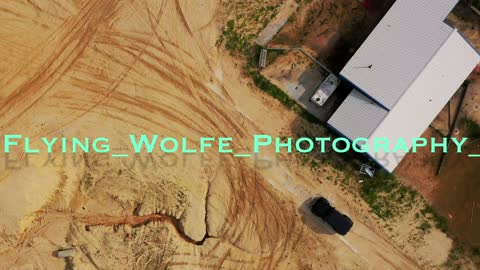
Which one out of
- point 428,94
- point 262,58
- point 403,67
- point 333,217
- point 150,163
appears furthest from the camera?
point 262,58

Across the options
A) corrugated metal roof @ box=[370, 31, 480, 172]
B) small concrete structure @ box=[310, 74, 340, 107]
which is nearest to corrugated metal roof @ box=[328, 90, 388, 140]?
corrugated metal roof @ box=[370, 31, 480, 172]

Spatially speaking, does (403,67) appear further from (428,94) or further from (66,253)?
(66,253)

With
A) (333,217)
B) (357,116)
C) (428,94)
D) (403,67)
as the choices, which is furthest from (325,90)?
(333,217)

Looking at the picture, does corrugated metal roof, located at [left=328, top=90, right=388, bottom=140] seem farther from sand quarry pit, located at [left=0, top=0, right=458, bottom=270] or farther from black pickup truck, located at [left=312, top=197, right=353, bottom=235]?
black pickup truck, located at [left=312, top=197, right=353, bottom=235]

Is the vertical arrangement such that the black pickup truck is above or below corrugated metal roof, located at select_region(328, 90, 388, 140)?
below

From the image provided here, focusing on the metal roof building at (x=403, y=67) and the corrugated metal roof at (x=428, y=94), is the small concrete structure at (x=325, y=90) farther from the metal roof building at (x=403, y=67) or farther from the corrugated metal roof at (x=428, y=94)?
the corrugated metal roof at (x=428, y=94)

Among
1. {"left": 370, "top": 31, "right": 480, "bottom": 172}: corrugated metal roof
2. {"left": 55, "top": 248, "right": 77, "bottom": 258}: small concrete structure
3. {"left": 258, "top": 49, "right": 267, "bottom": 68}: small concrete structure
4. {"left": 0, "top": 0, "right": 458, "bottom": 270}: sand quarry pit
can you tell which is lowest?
{"left": 55, "top": 248, "right": 77, "bottom": 258}: small concrete structure

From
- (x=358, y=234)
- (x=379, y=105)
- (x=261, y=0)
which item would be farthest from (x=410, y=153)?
(x=261, y=0)

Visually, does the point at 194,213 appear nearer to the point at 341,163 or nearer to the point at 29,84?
the point at 341,163
